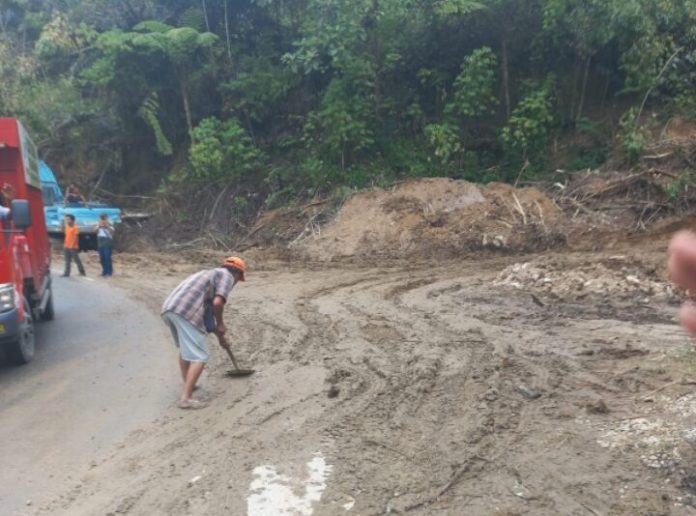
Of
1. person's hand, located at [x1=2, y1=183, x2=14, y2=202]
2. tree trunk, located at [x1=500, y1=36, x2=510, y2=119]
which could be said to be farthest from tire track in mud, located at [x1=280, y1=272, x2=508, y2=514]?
tree trunk, located at [x1=500, y1=36, x2=510, y2=119]

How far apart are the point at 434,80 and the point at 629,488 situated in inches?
752

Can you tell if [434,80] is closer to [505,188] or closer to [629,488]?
[505,188]

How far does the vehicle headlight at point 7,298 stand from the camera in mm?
8047

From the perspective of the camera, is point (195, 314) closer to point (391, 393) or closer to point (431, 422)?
point (391, 393)

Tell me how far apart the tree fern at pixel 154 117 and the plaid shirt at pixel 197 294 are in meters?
19.5

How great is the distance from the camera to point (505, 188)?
18422 millimetres

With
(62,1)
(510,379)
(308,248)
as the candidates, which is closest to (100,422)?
(510,379)

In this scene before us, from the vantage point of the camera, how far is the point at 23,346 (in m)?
8.77

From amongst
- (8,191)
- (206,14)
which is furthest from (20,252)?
(206,14)

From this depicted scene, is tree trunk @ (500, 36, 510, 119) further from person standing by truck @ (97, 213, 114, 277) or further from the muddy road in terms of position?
person standing by truck @ (97, 213, 114, 277)

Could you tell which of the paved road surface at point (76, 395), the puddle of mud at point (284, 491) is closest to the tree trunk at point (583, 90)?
the paved road surface at point (76, 395)

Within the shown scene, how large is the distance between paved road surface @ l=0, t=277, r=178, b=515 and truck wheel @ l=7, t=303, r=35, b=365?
0.37 ft

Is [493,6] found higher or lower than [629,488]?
higher

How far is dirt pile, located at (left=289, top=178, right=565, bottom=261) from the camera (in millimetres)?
16938
